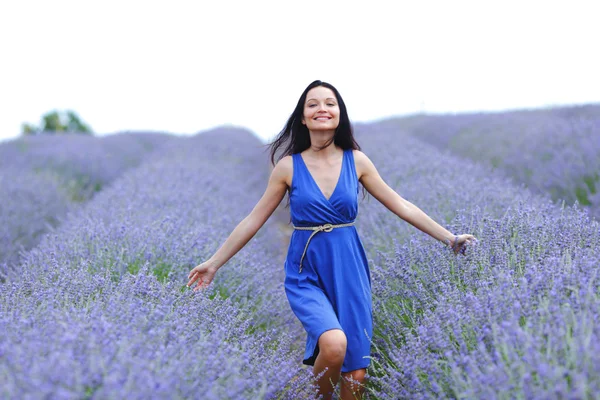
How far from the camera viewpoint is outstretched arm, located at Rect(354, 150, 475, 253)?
2.47 meters

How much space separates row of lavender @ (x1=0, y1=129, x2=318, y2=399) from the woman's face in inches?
31.9

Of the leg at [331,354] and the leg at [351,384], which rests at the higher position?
the leg at [331,354]

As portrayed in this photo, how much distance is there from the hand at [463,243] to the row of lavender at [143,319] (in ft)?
2.55

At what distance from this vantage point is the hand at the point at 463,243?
2.38 meters

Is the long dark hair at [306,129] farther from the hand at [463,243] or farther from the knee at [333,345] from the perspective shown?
the knee at [333,345]

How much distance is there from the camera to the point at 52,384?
1.33 meters

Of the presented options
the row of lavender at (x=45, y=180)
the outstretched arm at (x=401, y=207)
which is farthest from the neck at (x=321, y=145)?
the row of lavender at (x=45, y=180)

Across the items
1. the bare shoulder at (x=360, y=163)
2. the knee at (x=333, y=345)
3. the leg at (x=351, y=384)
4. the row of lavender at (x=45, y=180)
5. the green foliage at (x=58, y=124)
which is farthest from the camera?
the green foliage at (x=58, y=124)

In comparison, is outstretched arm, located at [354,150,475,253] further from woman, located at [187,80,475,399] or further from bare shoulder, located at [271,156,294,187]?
bare shoulder, located at [271,156,294,187]

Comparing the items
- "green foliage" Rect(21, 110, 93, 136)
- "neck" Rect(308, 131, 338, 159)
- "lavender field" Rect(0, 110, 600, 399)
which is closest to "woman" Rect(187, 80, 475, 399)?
"neck" Rect(308, 131, 338, 159)

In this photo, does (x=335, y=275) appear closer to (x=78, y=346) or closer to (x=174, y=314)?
(x=174, y=314)

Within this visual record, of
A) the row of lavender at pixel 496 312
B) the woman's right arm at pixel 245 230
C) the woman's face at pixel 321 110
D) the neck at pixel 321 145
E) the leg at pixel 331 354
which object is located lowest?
the leg at pixel 331 354

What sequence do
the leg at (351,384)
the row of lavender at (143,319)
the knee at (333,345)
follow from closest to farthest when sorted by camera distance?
the row of lavender at (143,319) → the knee at (333,345) → the leg at (351,384)

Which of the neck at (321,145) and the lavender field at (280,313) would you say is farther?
the neck at (321,145)
